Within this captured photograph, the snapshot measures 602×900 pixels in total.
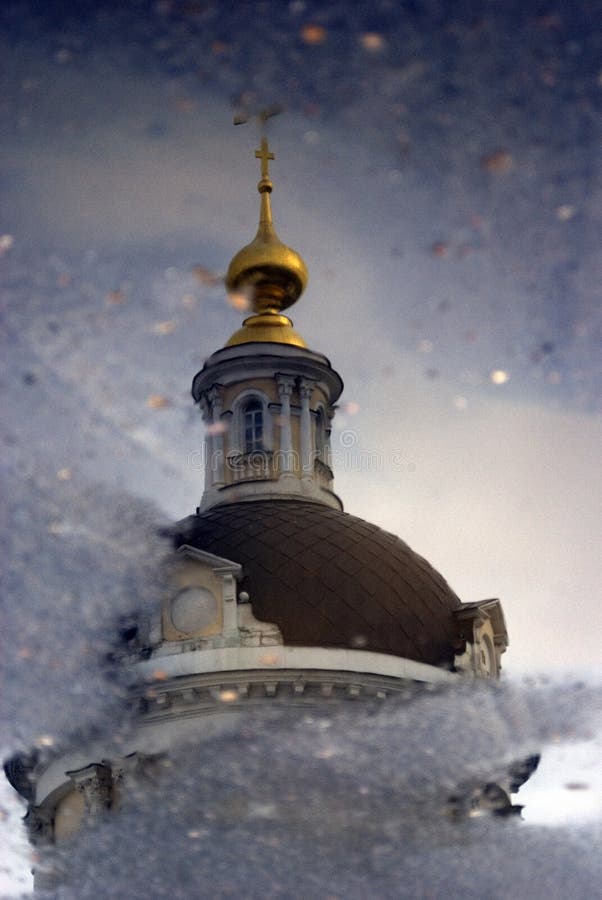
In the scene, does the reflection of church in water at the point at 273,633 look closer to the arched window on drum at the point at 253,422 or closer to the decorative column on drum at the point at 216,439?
the decorative column on drum at the point at 216,439

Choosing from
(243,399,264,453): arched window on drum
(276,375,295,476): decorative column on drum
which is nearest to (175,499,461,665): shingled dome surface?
(276,375,295,476): decorative column on drum

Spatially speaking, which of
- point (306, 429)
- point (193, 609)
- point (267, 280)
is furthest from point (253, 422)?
point (193, 609)

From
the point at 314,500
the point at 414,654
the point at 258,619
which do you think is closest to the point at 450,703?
the point at 414,654

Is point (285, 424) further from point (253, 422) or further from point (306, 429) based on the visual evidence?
point (253, 422)

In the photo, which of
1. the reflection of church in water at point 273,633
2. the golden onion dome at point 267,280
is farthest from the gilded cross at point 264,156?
the reflection of church in water at point 273,633

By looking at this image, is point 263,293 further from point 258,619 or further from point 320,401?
point 258,619
